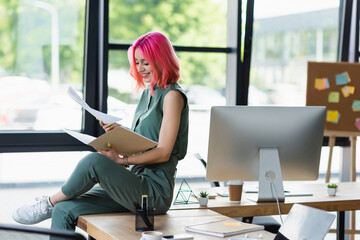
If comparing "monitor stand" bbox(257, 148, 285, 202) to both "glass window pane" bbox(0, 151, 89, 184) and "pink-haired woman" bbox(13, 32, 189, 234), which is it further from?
"glass window pane" bbox(0, 151, 89, 184)

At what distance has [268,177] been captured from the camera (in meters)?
2.82

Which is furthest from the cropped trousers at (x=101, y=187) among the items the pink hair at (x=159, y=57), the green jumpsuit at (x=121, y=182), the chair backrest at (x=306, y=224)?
the chair backrest at (x=306, y=224)

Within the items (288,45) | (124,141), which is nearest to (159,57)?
(124,141)

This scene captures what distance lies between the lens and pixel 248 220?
10.4 ft

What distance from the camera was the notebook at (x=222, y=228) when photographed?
6.96ft

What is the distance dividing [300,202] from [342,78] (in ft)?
6.80

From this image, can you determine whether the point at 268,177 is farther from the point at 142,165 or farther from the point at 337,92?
the point at 337,92

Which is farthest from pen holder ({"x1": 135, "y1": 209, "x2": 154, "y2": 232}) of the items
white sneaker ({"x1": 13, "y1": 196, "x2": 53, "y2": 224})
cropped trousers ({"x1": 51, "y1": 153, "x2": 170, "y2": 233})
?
white sneaker ({"x1": 13, "y1": 196, "x2": 53, "y2": 224})

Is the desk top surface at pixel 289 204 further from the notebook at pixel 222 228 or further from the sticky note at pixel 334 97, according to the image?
the sticky note at pixel 334 97

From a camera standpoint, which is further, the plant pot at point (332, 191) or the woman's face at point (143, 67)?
the plant pot at point (332, 191)

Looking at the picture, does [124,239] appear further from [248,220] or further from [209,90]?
[209,90]

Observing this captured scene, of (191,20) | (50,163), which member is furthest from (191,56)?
(50,163)

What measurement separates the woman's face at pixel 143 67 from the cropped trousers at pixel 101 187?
1.65 ft

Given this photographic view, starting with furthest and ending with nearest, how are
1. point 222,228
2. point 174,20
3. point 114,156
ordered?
1. point 174,20
2. point 114,156
3. point 222,228
